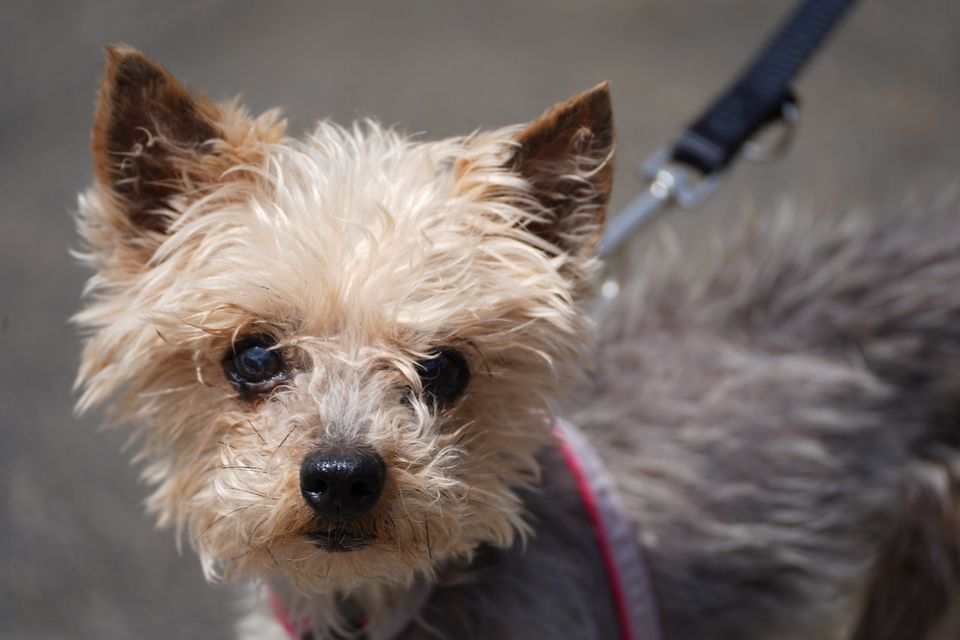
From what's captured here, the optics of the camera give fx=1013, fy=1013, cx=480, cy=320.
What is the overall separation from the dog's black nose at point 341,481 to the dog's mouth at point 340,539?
0.12ft

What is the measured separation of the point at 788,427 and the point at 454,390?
3.33ft

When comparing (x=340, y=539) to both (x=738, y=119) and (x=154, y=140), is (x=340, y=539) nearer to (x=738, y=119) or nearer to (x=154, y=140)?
(x=154, y=140)

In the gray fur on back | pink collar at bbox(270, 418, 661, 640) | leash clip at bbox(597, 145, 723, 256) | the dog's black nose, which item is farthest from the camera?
leash clip at bbox(597, 145, 723, 256)

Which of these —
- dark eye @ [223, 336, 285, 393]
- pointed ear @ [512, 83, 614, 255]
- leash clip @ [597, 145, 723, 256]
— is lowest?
dark eye @ [223, 336, 285, 393]

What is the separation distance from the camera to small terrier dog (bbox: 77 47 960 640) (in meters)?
1.80

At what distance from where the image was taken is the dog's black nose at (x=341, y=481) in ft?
5.55

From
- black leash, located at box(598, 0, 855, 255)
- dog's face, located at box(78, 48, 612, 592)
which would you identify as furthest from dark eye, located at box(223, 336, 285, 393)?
black leash, located at box(598, 0, 855, 255)

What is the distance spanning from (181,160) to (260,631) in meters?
1.07

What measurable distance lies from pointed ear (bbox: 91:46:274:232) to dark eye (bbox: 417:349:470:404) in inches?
21.7

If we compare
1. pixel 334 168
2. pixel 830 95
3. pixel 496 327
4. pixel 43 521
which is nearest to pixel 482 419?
pixel 496 327

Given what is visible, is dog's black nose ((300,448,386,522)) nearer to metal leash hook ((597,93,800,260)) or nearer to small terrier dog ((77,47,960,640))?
small terrier dog ((77,47,960,640))

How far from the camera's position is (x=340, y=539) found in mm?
1761

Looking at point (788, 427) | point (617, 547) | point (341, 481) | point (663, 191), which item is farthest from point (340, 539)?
point (663, 191)

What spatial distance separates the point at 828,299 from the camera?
2.63 m
